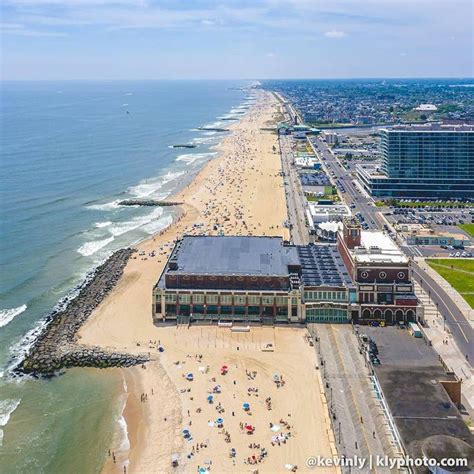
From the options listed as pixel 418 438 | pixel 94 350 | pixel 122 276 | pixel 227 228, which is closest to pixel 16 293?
pixel 122 276

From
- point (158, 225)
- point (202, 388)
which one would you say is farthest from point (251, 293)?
point (158, 225)

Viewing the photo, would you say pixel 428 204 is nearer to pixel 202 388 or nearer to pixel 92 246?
pixel 92 246

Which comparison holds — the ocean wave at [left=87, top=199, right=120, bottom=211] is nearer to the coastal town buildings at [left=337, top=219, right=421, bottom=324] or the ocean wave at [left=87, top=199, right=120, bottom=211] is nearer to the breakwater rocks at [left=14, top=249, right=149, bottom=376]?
the breakwater rocks at [left=14, top=249, right=149, bottom=376]

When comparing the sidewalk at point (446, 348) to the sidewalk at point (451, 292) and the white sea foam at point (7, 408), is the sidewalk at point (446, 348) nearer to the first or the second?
the sidewalk at point (451, 292)

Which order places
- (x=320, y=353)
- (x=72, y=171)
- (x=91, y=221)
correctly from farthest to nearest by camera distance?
(x=72, y=171) < (x=91, y=221) < (x=320, y=353)

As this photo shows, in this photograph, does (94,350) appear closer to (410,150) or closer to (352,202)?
(352,202)

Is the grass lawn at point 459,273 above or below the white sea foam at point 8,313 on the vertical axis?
above

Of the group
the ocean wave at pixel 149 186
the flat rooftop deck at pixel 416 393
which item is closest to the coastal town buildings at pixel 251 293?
the flat rooftop deck at pixel 416 393
